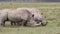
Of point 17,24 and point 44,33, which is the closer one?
point 44,33

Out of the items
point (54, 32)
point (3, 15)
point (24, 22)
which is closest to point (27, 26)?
point (24, 22)

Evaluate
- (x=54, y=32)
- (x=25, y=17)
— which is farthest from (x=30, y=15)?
(x=54, y=32)

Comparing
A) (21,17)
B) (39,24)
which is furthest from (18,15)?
(39,24)

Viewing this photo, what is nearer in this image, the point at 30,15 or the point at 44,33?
the point at 44,33

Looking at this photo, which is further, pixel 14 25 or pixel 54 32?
pixel 14 25

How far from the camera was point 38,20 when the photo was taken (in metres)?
16.8

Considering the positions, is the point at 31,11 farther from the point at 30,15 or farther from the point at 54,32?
the point at 54,32

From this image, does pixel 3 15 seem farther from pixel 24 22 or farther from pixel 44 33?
pixel 44 33

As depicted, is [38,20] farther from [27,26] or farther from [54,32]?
[54,32]

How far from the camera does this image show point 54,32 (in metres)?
13.1

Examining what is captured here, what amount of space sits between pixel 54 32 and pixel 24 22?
334 cm

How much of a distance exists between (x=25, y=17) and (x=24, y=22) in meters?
0.32

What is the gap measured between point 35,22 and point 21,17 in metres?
0.97

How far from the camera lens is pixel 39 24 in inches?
649
